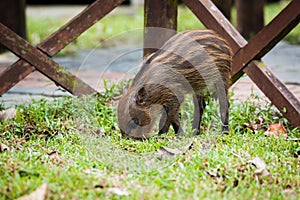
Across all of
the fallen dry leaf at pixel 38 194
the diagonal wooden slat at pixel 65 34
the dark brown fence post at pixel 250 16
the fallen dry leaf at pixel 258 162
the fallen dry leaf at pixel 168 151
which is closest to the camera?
the fallen dry leaf at pixel 38 194

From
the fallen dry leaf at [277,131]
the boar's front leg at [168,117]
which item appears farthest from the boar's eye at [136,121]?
the fallen dry leaf at [277,131]

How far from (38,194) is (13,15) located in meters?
7.49

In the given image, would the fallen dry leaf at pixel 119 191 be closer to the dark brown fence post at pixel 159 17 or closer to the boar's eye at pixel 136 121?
the boar's eye at pixel 136 121

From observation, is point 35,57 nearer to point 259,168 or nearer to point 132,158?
point 132,158

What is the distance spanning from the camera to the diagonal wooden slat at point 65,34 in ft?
17.9

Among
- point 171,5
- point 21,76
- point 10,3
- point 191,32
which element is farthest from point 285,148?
point 10,3

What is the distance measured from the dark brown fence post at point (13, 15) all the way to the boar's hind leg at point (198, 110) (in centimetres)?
579

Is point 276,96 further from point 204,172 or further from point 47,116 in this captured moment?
point 47,116

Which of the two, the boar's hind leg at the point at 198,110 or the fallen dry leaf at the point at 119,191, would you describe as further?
the boar's hind leg at the point at 198,110

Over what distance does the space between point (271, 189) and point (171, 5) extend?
2.60 m

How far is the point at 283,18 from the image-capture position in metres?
4.79

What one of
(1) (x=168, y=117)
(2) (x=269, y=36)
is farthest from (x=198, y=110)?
(2) (x=269, y=36)

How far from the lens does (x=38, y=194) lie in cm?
311

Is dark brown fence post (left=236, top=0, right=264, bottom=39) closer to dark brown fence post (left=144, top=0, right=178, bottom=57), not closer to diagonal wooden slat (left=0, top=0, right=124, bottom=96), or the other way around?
dark brown fence post (left=144, top=0, right=178, bottom=57)
